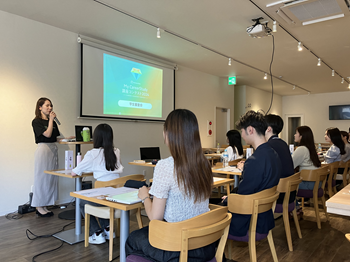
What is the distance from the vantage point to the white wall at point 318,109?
11131 mm

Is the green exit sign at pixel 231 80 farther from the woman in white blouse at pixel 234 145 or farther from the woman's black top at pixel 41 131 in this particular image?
the woman's black top at pixel 41 131

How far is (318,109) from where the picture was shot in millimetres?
11656

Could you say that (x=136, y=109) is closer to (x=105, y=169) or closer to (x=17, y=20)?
(x=17, y=20)

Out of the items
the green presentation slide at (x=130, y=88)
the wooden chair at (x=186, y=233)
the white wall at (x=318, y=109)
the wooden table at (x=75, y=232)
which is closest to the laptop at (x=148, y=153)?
the green presentation slide at (x=130, y=88)

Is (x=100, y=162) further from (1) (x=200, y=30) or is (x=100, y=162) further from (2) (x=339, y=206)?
(1) (x=200, y=30)

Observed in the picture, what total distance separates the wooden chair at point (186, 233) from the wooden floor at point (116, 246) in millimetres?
1403

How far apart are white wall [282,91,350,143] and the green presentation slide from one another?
821 centimetres

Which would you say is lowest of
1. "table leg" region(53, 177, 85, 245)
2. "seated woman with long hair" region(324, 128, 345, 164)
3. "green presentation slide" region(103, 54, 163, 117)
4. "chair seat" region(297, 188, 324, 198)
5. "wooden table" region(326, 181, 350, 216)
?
"table leg" region(53, 177, 85, 245)

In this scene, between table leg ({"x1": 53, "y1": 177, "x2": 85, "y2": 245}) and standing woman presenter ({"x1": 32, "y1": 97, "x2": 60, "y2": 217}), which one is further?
standing woman presenter ({"x1": 32, "y1": 97, "x2": 60, "y2": 217})

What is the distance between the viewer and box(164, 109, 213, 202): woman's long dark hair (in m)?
1.46

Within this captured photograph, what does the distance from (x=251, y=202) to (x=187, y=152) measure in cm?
77

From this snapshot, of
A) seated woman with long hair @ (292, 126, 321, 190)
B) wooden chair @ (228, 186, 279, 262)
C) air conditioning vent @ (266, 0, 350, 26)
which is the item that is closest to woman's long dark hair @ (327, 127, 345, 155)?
seated woman with long hair @ (292, 126, 321, 190)

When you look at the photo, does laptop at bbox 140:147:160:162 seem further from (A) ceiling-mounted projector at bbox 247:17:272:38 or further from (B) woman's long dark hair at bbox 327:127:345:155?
(B) woman's long dark hair at bbox 327:127:345:155

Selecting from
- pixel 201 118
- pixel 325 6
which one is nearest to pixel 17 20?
pixel 325 6
